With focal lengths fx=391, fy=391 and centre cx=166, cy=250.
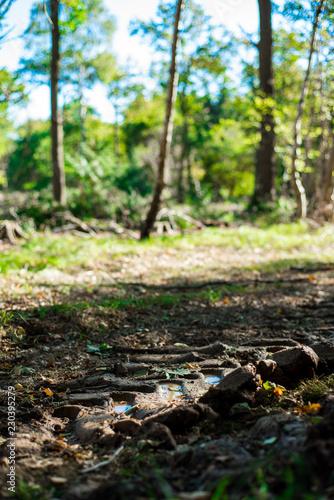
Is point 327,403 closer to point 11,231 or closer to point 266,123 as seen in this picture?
point 11,231

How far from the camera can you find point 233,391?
2.38 meters

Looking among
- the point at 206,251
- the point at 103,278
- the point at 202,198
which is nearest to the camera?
the point at 103,278

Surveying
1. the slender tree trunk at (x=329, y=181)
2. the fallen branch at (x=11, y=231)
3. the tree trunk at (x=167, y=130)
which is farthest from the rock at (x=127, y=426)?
the slender tree trunk at (x=329, y=181)

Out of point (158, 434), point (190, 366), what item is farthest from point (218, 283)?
point (158, 434)

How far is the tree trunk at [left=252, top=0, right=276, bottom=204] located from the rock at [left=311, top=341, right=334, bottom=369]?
11385 mm

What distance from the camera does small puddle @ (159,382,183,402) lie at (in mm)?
2799

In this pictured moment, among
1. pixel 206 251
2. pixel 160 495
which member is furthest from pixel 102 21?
pixel 160 495

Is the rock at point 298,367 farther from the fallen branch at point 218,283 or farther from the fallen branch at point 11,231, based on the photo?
the fallen branch at point 11,231

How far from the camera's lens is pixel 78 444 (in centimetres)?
222

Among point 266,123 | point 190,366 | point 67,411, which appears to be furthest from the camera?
point 266,123

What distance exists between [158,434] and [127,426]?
292mm

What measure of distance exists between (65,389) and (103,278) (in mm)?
3247

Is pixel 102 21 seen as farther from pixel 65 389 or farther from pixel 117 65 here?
pixel 65 389

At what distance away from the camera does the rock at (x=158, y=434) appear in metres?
2.03
